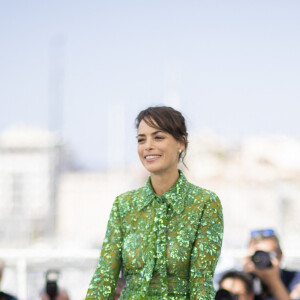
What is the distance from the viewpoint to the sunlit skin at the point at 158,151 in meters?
1.60

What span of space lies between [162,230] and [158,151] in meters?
0.19

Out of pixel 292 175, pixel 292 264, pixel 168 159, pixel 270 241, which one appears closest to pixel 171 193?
pixel 168 159

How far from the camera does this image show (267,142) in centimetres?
4816

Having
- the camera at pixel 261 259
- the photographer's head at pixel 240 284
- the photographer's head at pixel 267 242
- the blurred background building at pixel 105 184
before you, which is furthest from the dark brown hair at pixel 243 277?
the blurred background building at pixel 105 184

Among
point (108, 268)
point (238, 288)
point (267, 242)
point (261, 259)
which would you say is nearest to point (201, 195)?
point (108, 268)

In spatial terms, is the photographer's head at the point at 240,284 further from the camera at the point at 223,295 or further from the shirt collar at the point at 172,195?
the shirt collar at the point at 172,195

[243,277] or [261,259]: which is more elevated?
[261,259]

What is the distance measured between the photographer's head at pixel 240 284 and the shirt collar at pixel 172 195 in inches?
63.2

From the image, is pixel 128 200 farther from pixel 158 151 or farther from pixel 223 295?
pixel 223 295

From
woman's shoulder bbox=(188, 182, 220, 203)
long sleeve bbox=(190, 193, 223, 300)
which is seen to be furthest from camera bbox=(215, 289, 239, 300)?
woman's shoulder bbox=(188, 182, 220, 203)

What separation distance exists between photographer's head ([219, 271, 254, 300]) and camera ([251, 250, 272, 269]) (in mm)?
534

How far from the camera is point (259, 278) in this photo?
9.86ft

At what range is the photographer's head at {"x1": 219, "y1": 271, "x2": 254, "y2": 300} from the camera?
10.4 feet

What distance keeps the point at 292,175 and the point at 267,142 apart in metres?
2.93
